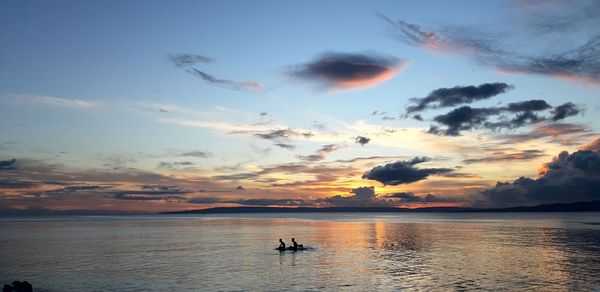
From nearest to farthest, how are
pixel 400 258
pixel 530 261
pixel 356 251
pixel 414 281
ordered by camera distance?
pixel 414 281, pixel 530 261, pixel 400 258, pixel 356 251

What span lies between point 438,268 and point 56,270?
50049 mm

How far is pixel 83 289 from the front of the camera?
4975 centimetres

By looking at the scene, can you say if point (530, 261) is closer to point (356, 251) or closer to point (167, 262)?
point (356, 251)

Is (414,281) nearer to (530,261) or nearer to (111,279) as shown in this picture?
(530,261)

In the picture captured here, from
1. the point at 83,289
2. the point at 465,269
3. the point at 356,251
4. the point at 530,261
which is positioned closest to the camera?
the point at 83,289

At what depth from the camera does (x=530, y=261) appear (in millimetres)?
70375

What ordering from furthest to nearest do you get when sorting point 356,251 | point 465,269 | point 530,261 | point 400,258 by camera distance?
point 356,251 → point 400,258 → point 530,261 → point 465,269

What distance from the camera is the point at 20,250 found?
9338cm

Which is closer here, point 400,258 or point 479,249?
point 400,258

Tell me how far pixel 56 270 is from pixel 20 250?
37.0 meters

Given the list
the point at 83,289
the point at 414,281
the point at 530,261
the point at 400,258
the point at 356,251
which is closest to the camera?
the point at 83,289

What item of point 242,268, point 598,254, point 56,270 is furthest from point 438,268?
point 56,270

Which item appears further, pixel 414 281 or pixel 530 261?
pixel 530 261

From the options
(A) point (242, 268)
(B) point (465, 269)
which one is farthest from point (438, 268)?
(A) point (242, 268)
